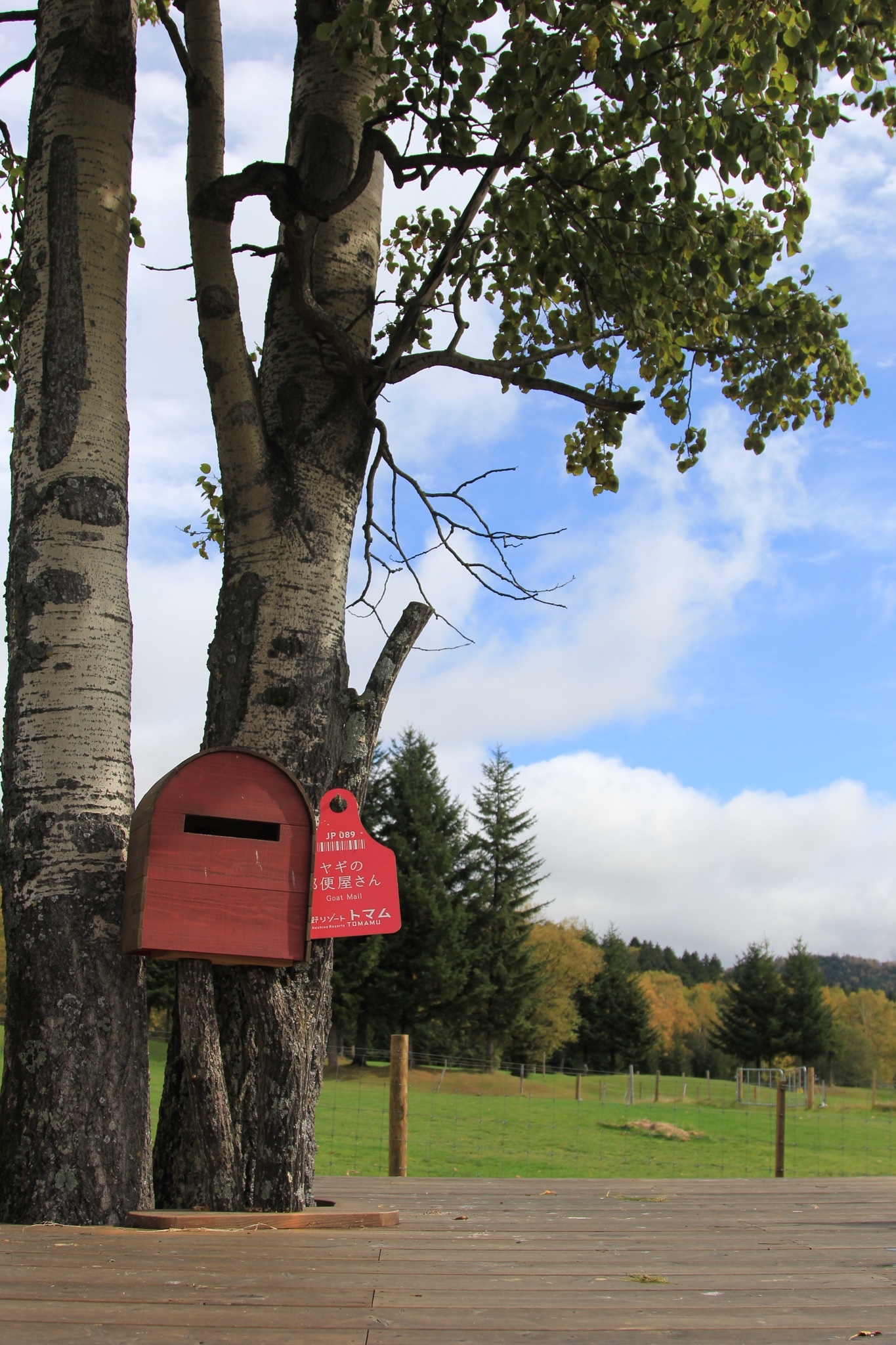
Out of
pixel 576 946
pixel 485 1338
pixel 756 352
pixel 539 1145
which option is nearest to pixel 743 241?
pixel 756 352

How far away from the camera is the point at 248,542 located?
480 centimetres

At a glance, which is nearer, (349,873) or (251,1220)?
(251,1220)

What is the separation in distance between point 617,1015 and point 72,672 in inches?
2406

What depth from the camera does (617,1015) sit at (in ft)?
201

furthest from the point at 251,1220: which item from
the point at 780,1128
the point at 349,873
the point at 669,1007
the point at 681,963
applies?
the point at 681,963

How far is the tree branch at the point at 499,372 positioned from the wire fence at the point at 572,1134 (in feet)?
29.3

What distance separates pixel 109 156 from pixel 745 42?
2.89 meters

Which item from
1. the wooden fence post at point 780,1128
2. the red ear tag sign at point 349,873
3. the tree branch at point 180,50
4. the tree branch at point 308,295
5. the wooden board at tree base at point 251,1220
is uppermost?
the tree branch at point 180,50

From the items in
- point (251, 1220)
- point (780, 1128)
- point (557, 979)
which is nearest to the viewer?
point (251, 1220)

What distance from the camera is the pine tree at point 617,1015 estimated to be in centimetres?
6097

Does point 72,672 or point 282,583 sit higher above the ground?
point 282,583

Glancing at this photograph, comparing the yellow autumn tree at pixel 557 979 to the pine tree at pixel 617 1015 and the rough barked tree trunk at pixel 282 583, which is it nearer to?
the pine tree at pixel 617 1015

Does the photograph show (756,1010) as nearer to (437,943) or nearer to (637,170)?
(437,943)

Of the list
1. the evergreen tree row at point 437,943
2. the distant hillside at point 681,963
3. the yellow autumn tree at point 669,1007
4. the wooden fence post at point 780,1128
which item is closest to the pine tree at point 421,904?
the evergreen tree row at point 437,943
